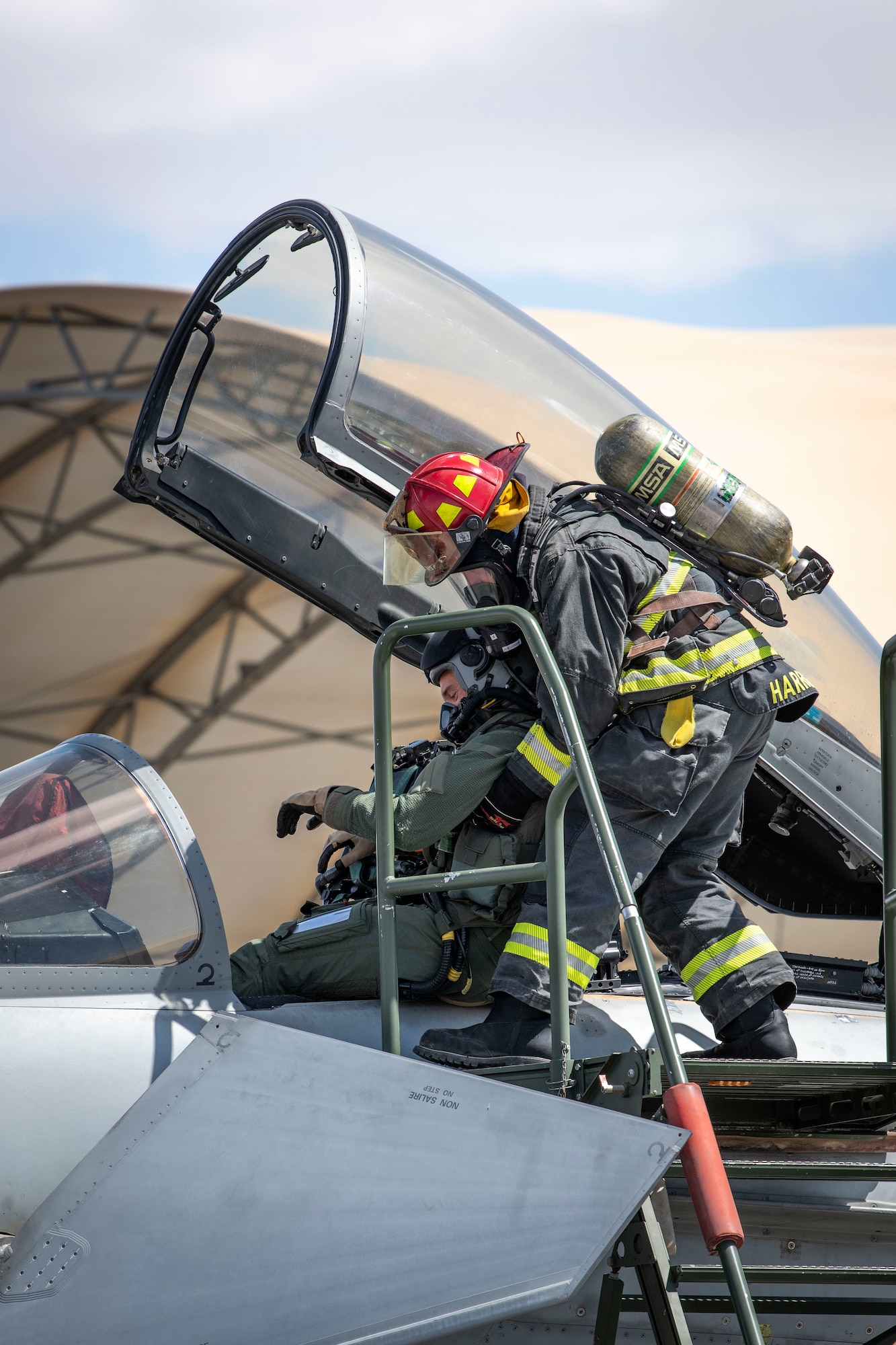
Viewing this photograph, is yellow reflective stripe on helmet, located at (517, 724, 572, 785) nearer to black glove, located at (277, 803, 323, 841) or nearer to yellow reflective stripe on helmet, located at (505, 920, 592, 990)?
yellow reflective stripe on helmet, located at (505, 920, 592, 990)

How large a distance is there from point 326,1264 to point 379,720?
118 centimetres

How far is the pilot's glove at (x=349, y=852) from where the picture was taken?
410 cm

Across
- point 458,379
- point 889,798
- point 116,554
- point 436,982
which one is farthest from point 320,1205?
point 116,554

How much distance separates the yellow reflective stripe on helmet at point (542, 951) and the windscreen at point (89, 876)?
0.87m

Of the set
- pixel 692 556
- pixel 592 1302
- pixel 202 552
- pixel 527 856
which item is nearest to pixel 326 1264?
pixel 592 1302

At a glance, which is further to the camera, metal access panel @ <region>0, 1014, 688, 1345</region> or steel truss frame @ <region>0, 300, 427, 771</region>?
steel truss frame @ <region>0, 300, 427, 771</region>

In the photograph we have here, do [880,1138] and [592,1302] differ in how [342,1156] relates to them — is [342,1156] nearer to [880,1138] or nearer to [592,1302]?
[592,1302]

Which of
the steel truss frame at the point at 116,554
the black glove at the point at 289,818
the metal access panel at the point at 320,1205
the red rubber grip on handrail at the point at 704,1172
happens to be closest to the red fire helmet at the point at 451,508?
the black glove at the point at 289,818

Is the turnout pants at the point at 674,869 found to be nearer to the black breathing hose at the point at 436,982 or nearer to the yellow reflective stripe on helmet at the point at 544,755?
the yellow reflective stripe on helmet at the point at 544,755

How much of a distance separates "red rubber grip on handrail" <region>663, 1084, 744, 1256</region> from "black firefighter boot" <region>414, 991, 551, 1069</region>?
93 cm

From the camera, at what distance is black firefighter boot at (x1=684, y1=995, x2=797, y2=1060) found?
3.42 meters

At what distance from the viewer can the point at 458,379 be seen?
4.53 meters

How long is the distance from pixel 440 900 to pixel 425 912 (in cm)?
6

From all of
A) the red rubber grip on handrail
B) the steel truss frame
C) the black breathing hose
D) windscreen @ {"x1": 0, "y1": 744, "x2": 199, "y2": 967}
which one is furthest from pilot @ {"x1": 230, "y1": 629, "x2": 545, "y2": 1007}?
the steel truss frame
